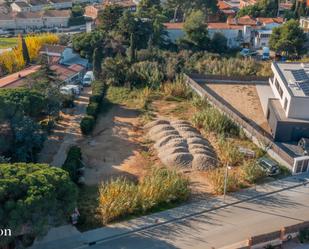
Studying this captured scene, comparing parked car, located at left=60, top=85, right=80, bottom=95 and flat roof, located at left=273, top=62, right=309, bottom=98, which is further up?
flat roof, located at left=273, top=62, right=309, bottom=98

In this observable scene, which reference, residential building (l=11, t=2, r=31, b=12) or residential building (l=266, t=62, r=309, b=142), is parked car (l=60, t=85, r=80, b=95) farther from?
residential building (l=11, t=2, r=31, b=12)

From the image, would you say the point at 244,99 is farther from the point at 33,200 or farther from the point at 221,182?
the point at 33,200

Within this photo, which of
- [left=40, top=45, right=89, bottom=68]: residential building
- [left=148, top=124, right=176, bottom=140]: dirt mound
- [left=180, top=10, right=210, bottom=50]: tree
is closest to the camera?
[left=148, top=124, right=176, bottom=140]: dirt mound

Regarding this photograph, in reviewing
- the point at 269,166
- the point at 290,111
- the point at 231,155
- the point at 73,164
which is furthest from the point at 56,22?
the point at 269,166

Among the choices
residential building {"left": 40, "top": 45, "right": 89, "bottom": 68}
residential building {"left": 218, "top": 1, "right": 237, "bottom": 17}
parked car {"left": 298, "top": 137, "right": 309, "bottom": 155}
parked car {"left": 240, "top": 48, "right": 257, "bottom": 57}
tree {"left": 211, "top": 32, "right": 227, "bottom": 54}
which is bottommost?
parked car {"left": 298, "top": 137, "right": 309, "bottom": 155}

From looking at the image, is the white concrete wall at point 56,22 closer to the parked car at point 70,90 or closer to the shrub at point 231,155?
the parked car at point 70,90

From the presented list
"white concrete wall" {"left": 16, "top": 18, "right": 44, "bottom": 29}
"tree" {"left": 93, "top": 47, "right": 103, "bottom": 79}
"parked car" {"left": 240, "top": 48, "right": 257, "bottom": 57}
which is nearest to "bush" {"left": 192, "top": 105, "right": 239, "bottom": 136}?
"tree" {"left": 93, "top": 47, "right": 103, "bottom": 79}
